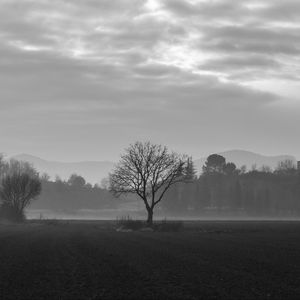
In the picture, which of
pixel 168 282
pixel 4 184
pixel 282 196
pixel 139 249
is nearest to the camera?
pixel 168 282

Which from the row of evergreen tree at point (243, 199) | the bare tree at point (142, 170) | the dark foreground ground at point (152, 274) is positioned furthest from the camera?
the row of evergreen tree at point (243, 199)

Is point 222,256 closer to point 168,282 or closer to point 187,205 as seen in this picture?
point 168,282

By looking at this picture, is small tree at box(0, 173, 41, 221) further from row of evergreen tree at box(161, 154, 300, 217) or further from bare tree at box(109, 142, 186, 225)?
row of evergreen tree at box(161, 154, 300, 217)

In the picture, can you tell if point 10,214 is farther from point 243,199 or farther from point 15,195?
point 243,199

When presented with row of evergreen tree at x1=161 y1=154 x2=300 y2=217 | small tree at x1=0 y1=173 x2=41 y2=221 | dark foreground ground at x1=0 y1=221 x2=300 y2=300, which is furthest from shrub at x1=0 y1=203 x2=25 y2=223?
row of evergreen tree at x1=161 y1=154 x2=300 y2=217

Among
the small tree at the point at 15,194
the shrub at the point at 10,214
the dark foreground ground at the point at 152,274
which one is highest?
the small tree at the point at 15,194

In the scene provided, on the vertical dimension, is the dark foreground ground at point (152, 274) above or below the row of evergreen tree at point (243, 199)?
below

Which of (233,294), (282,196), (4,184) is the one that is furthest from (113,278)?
(282,196)

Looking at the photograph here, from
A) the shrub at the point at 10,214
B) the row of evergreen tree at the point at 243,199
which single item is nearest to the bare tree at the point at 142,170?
the shrub at the point at 10,214

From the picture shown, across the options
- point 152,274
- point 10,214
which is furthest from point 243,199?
point 152,274

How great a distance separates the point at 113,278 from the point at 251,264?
7.44 m

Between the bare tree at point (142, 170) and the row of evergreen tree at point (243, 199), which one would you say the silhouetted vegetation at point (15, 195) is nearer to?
the bare tree at point (142, 170)

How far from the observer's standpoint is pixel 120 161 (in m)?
81.6

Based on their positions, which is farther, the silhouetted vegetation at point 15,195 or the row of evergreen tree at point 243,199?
the row of evergreen tree at point 243,199
